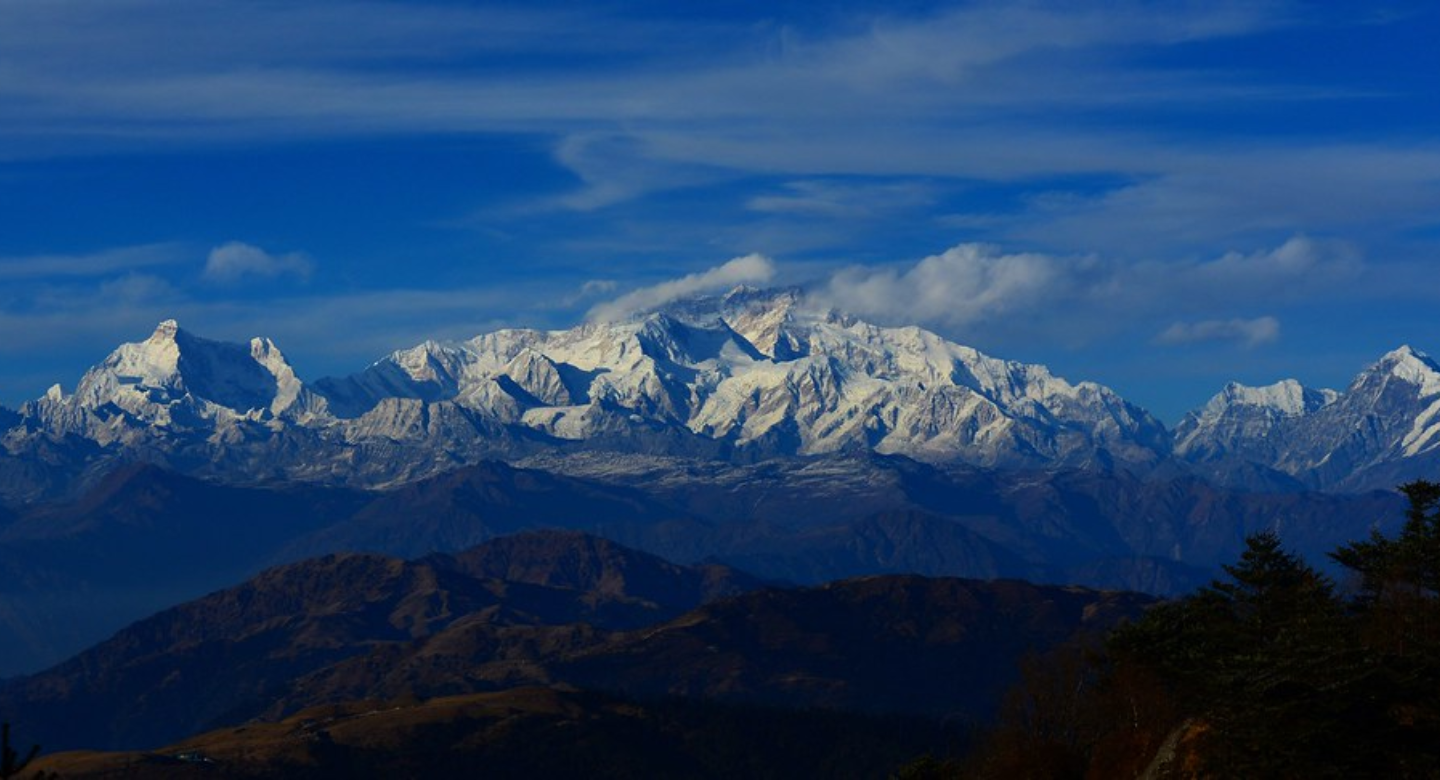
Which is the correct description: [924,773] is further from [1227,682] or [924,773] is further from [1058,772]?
[1227,682]

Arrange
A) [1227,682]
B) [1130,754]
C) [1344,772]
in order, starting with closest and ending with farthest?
[1344,772] → [1227,682] → [1130,754]

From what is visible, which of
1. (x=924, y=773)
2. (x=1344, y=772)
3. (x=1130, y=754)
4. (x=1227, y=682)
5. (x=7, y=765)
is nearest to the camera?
(x=7, y=765)

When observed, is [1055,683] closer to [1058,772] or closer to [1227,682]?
[1058,772]

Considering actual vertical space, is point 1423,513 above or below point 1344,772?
above

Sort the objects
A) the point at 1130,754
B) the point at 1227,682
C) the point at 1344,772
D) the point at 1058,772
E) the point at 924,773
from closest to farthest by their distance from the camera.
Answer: the point at 1344,772 → the point at 1227,682 → the point at 1130,754 → the point at 1058,772 → the point at 924,773

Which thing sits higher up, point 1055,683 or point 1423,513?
point 1423,513

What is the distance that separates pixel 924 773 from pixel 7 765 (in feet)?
439

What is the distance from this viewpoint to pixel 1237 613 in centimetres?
16738

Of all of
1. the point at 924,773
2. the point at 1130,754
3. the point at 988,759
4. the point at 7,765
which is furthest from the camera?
the point at 924,773

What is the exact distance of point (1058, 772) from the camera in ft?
529

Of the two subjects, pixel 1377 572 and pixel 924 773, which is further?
pixel 924 773

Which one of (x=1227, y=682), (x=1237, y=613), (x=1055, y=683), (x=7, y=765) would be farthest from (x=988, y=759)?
(x=7, y=765)

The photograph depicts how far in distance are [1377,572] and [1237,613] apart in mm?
12486

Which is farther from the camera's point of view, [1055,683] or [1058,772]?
[1055,683]
